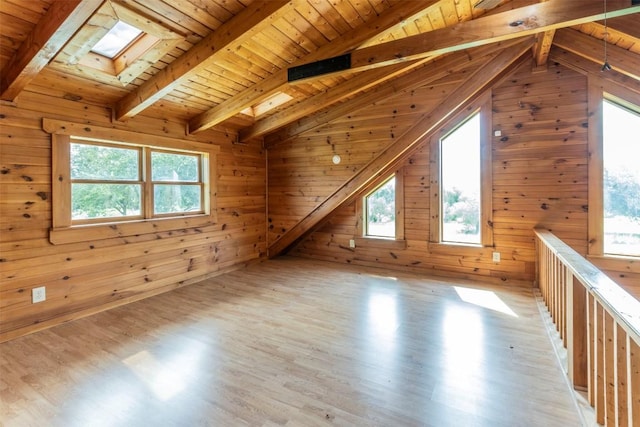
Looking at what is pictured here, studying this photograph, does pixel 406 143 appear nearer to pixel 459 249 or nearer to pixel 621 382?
pixel 459 249

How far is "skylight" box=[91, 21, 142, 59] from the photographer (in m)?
2.48

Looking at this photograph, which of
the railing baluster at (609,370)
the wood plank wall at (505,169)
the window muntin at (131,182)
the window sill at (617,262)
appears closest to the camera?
the railing baluster at (609,370)

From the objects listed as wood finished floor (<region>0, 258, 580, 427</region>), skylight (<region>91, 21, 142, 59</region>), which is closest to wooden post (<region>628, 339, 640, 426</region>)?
wood finished floor (<region>0, 258, 580, 427</region>)

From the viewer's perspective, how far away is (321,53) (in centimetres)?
303

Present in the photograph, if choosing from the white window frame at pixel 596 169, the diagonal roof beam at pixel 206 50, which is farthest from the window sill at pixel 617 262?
the diagonal roof beam at pixel 206 50

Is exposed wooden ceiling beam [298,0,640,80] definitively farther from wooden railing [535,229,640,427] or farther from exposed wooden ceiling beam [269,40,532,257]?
wooden railing [535,229,640,427]

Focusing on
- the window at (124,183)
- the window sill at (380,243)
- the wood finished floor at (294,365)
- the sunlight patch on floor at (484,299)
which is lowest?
the wood finished floor at (294,365)

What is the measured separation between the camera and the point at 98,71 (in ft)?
8.99

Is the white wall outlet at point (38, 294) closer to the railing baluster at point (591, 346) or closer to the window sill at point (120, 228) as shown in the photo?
the window sill at point (120, 228)

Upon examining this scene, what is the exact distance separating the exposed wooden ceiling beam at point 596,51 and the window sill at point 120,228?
4792 millimetres

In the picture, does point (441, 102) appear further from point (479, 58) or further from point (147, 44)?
point (147, 44)

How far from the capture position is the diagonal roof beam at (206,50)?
222 centimetres

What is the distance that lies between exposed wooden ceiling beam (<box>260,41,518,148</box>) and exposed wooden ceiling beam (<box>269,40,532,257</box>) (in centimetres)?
18

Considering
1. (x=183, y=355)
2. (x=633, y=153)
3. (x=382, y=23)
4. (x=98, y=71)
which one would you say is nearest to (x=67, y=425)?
(x=183, y=355)
